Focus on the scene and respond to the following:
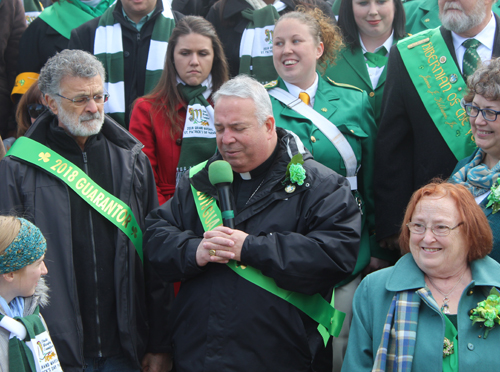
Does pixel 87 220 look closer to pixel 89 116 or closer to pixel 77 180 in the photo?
pixel 77 180

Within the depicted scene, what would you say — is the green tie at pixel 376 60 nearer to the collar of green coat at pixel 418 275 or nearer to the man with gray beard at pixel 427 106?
the man with gray beard at pixel 427 106

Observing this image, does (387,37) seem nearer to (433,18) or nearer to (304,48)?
(433,18)

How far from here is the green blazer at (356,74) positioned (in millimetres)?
5098

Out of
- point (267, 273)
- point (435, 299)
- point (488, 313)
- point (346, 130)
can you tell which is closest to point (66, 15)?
point (346, 130)

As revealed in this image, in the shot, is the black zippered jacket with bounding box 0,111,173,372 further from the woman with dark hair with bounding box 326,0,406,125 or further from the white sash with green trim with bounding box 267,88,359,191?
the woman with dark hair with bounding box 326,0,406,125

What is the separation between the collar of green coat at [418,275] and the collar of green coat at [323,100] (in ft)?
5.21

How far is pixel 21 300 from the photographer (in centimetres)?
331

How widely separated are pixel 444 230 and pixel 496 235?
19.1 inches

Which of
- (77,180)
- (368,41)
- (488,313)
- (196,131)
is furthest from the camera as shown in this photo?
(368,41)

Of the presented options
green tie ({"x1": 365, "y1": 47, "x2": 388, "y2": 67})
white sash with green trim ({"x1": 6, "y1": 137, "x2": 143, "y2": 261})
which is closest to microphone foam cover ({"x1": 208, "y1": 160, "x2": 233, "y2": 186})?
white sash with green trim ({"x1": 6, "y1": 137, "x2": 143, "y2": 261})

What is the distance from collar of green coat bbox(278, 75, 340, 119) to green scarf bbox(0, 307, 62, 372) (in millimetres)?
2344

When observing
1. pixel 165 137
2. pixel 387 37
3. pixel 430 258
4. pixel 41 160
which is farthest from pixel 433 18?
pixel 41 160

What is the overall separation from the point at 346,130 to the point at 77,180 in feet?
6.52

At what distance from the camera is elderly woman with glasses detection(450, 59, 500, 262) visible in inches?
142
